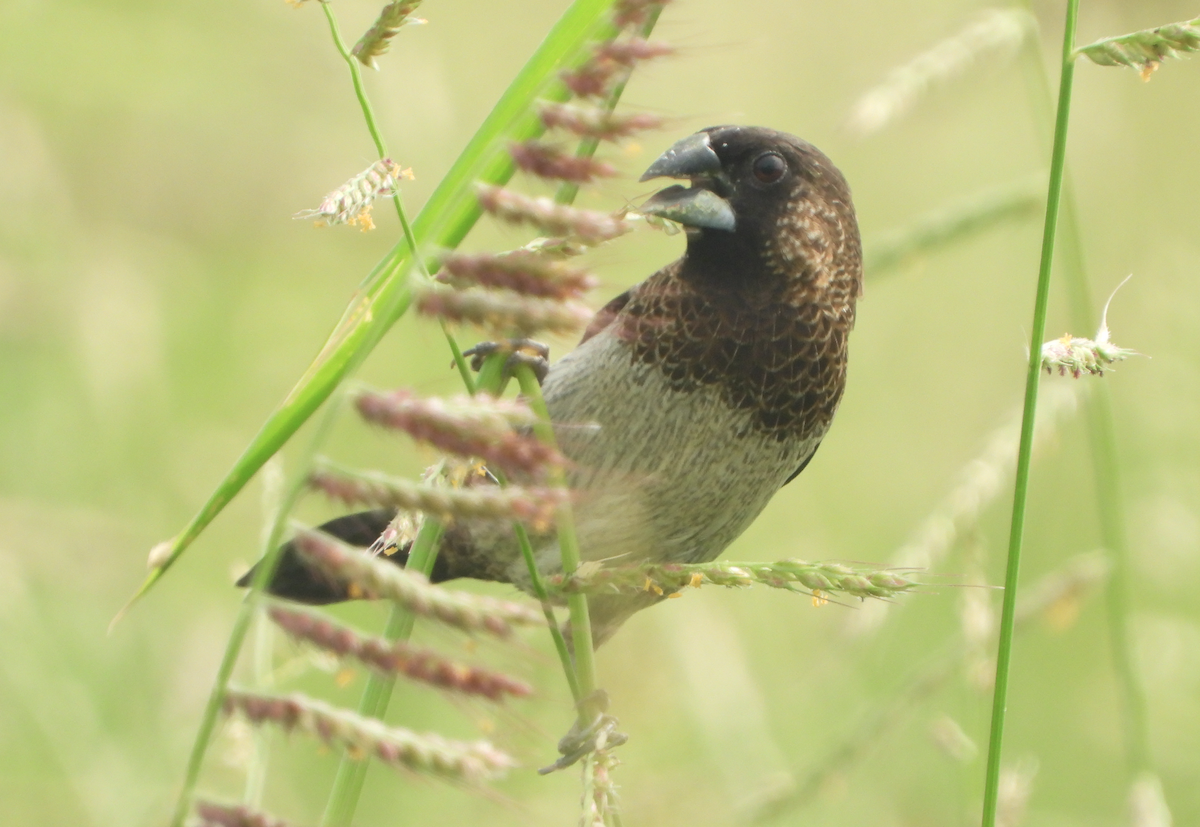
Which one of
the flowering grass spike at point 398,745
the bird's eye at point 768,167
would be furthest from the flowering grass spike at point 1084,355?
the bird's eye at point 768,167

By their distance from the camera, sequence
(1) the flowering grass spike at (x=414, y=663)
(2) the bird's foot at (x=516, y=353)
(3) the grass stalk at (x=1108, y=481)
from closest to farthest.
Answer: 1. (1) the flowering grass spike at (x=414, y=663)
2. (2) the bird's foot at (x=516, y=353)
3. (3) the grass stalk at (x=1108, y=481)

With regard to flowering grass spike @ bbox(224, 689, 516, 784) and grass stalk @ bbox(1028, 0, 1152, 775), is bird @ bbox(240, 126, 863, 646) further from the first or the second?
flowering grass spike @ bbox(224, 689, 516, 784)

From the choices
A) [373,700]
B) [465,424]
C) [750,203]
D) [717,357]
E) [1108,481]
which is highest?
[465,424]

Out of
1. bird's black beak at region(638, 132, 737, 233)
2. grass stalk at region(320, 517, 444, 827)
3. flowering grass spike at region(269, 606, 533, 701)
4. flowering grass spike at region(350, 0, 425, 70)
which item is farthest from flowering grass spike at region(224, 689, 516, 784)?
bird's black beak at region(638, 132, 737, 233)

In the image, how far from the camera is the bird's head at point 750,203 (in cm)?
240

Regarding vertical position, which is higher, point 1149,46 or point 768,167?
point 1149,46

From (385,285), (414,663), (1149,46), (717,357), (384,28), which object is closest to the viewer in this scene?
(414,663)

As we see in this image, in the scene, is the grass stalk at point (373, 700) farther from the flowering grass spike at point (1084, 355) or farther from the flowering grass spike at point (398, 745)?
the flowering grass spike at point (1084, 355)

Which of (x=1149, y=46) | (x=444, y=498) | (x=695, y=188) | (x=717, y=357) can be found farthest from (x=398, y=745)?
(x=695, y=188)

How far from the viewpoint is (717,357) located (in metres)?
2.36

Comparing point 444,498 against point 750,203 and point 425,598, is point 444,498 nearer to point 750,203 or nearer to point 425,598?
point 425,598

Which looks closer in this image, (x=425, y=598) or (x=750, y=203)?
(x=425, y=598)

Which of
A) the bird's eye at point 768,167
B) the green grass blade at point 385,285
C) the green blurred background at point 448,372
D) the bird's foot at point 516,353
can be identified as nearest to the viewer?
the green grass blade at point 385,285

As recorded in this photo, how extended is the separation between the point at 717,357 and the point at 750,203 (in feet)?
1.06
